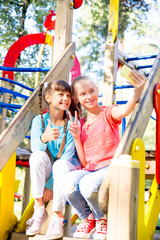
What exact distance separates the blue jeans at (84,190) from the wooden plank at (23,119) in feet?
1.73

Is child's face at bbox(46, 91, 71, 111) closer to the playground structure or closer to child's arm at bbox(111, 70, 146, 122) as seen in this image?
the playground structure

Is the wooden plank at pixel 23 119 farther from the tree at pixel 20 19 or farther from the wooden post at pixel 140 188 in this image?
the tree at pixel 20 19

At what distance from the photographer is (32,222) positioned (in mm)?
2408

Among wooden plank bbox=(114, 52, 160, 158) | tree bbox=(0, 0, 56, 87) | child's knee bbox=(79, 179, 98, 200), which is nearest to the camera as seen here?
wooden plank bbox=(114, 52, 160, 158)

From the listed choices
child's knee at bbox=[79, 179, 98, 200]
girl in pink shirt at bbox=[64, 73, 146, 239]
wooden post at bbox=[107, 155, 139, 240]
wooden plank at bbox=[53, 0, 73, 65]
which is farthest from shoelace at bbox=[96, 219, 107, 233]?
wooden plank at bbox=[53, 0, 73, 65]

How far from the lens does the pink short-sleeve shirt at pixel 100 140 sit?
2518mm

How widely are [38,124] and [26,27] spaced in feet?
30.9

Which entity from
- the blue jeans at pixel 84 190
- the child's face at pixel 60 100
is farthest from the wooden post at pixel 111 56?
the blue jeans at pixel 84 190

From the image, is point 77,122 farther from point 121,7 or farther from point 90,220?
point 121,7

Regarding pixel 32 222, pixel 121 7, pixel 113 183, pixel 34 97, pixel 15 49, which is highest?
pixel 121 7

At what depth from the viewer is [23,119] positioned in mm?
2760

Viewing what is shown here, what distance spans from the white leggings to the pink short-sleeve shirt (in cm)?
17

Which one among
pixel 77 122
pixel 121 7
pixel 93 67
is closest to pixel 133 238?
pixel 77 122

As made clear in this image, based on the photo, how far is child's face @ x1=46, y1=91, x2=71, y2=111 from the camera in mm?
2754
